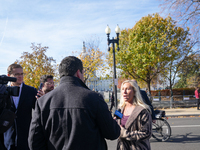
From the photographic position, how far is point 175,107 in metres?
18.2

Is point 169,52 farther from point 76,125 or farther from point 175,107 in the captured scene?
point 76,125

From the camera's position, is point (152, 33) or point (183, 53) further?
point (183, 53)

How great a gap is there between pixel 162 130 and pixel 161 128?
0.07 m

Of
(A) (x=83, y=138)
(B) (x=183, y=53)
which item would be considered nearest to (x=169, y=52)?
(B) (x=183, y=53)

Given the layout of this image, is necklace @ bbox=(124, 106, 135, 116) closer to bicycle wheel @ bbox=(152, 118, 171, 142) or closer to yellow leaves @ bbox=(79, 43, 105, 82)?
bicycle wheel @ bbox=(152, 118, 171, 142)

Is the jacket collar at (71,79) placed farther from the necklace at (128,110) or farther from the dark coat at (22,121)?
the necklace at (128,110)

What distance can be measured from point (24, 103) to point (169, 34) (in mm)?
21173

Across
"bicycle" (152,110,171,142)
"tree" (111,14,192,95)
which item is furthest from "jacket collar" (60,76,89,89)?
"tree" (111,14,192,95)

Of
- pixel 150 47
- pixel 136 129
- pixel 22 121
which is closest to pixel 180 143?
pixel 136 129

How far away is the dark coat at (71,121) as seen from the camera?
1.74 metres

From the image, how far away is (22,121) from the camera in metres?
2.78

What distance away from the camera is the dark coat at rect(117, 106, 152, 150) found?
2.70 metres

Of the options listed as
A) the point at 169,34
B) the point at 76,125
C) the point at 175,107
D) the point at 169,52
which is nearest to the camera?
the point at 76,125

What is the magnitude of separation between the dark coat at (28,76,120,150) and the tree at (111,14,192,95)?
18311mm
